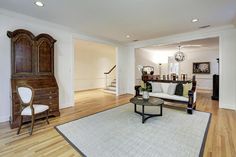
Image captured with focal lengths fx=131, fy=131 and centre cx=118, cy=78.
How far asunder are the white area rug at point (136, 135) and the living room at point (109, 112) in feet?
0.05

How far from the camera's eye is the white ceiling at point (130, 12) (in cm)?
278

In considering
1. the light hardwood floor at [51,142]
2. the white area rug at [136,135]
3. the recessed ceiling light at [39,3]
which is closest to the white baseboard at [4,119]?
the light hardwood floor at [51,142]

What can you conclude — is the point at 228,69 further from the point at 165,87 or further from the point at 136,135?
the point at 136,135

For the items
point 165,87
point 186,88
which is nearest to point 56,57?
point 165,87

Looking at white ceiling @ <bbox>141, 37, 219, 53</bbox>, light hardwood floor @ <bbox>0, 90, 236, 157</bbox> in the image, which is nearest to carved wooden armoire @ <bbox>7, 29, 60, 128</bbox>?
light hardwood floor @ <bbox>0, 90, 236, 157</bbox>

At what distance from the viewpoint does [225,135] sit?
2.53 metres

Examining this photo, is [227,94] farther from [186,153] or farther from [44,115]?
[44,115]

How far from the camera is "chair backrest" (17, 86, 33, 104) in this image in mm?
2713

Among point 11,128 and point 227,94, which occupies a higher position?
point 227,94

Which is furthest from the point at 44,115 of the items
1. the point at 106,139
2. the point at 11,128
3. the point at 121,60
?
the point at 121,60

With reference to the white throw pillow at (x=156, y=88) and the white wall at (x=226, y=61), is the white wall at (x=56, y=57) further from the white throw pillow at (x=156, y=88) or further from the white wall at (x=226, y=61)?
the white wall at (x=226, y=61)

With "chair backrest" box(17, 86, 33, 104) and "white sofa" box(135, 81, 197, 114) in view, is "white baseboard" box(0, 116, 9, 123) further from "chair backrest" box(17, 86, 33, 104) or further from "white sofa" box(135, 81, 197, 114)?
"white sofa" box(135, 81, 197, 114)

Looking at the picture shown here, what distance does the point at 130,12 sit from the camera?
10.5ft

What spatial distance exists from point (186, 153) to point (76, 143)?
5.80 ft
